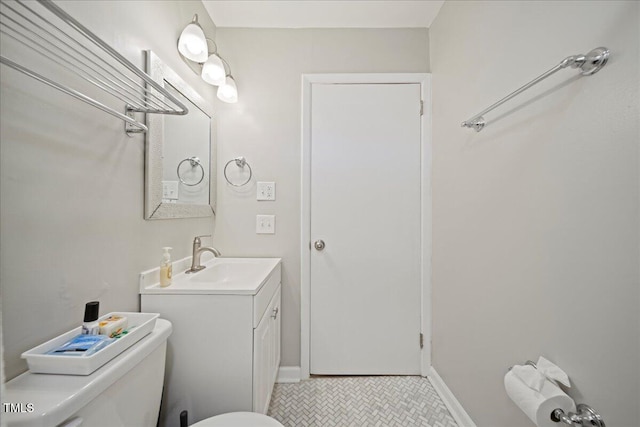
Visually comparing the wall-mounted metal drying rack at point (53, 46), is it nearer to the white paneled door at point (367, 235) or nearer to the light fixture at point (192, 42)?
the light fixture at point (192, 42)

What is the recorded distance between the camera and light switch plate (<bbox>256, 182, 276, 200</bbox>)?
1.77m

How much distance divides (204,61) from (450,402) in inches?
95.1

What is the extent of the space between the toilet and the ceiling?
1.87m

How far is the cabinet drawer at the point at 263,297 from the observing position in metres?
1.09

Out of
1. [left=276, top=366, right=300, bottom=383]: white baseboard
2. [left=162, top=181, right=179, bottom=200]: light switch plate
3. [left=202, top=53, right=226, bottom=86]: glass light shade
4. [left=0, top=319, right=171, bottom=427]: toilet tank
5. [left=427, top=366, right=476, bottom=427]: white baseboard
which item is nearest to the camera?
[left=0, top=319, right=171, bottom=427]: toilet tank

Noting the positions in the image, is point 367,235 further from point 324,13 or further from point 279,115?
point 324,13

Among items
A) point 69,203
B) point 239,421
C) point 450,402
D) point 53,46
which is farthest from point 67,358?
point 450,402

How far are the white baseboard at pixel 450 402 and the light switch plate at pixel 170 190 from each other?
1880 mm

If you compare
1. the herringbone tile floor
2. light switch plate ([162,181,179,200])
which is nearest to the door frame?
the herringbone tile floor

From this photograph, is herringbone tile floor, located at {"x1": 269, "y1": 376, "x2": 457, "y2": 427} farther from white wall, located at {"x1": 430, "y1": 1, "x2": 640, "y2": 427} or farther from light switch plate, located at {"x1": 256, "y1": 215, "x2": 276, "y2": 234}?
light switch plate, located at {"x1": 256, "y1": 215, "x2": 276, "y2": 234}

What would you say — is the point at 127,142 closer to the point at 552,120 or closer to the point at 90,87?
the point at 90,87

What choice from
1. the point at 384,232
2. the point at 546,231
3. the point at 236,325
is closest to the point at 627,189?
the point at 546,231

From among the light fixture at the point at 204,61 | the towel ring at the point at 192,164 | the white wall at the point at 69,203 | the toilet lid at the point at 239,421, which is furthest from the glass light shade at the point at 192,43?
the toilet lid at the point at 239,421

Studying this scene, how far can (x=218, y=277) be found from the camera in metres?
1.52
